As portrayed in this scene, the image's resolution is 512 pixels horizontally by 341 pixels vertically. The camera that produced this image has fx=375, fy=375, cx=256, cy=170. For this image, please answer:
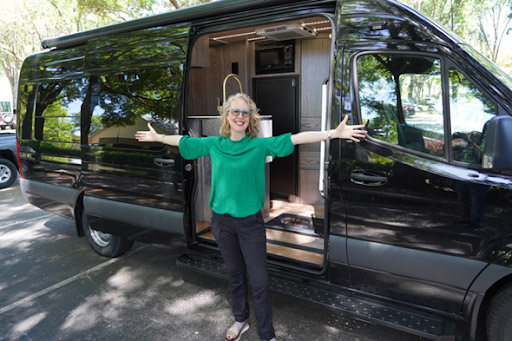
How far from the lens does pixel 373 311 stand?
2641 mm

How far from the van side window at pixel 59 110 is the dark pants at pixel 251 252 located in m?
2.63

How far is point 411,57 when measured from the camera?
8.15ft

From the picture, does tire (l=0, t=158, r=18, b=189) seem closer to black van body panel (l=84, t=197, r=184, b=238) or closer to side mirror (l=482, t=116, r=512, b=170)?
black van body panel (l=84, t=197, r=184, b=238)

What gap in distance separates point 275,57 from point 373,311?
411cm

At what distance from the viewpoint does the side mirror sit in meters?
1.96

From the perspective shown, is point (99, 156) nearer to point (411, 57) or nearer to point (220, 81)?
point (220, 81)

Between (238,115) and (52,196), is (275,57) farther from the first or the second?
(52,196)

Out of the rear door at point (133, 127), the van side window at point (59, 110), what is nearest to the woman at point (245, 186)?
the rear door at point (133, 127)

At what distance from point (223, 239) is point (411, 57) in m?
1.79

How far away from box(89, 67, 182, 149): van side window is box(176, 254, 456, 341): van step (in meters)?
1.62

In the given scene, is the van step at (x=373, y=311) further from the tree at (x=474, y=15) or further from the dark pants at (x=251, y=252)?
the tree at (x=474, y=15)

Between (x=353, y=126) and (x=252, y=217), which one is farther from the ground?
(x=353, y=126)

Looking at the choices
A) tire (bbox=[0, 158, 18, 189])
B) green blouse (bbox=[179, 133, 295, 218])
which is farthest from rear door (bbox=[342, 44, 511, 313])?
tire (bbox=[0, 158, 18, 189])

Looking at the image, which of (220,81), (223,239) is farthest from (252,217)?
(220,81)
